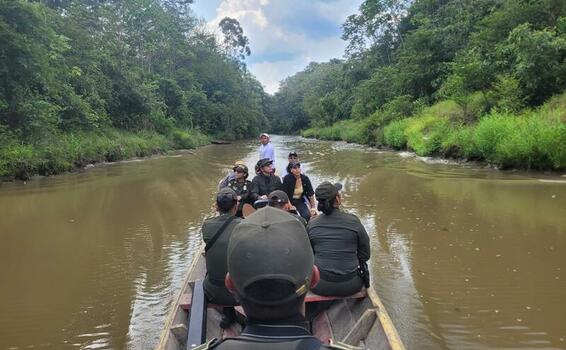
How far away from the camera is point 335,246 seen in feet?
15.1

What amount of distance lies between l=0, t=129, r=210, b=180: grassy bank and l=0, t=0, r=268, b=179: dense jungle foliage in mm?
49

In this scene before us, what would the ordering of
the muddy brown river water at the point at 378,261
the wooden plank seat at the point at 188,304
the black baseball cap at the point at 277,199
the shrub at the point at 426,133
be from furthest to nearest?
the shrub at the point at 426,133, the black baseball cap at the point at 277,199, the muddy brown river water at the point at 378,261, the wooden plank seat at the point at 188,304

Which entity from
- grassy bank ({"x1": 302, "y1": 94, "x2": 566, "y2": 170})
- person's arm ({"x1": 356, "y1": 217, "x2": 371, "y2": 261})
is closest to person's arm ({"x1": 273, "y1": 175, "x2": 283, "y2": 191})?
person's arm ({"x1": 356, "y1": 217, "x2": 371, "y2": 261})

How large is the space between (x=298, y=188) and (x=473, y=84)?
18059 millimetres

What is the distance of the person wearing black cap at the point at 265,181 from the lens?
295 inches

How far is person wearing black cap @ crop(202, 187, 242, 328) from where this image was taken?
4180 mm

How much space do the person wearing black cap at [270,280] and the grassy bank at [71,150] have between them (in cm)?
1711

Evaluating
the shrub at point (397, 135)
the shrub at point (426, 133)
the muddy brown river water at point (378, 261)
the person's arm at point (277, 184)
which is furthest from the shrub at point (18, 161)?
the shrub at point (397, 135)

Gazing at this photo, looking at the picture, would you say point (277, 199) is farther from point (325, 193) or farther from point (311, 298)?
point (311, 298)

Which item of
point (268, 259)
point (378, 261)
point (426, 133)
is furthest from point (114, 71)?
point (268, 259)

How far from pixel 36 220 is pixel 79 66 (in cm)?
2015

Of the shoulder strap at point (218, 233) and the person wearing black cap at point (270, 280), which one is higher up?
the person wearing black cap at point (270, 280)

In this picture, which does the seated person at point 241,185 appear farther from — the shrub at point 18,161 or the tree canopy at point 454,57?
the tree canopy at point 454,57

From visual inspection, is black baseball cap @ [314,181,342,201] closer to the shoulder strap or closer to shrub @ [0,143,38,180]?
the shoulder strap
